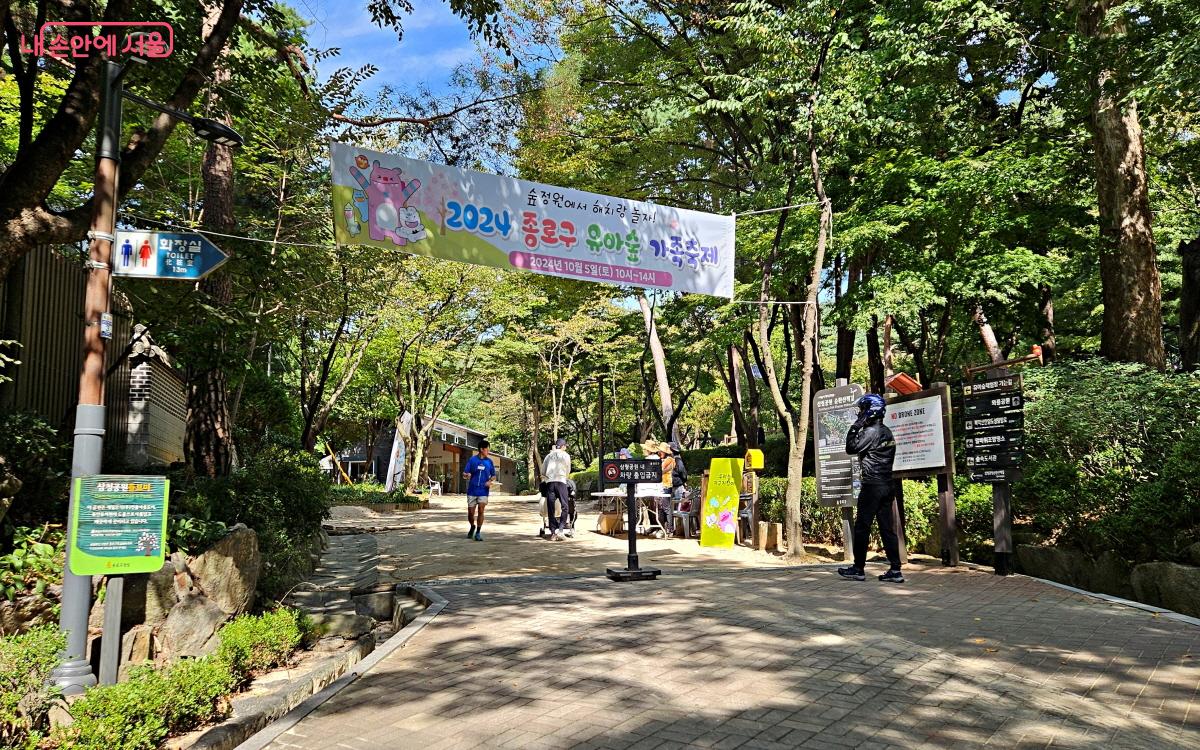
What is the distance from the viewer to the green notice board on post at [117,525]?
4340 millimetres

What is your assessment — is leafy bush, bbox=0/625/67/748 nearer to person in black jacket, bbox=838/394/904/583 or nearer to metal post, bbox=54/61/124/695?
metal post, bbox=54/61/124/695

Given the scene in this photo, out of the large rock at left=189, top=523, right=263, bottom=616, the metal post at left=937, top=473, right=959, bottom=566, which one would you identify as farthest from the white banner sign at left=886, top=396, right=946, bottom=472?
the large rock at left=189, top=523, right=263, bottom=616

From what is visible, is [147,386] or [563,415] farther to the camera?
[563,415]

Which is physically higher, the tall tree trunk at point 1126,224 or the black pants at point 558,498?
the tall tree trunk at point 1126,224

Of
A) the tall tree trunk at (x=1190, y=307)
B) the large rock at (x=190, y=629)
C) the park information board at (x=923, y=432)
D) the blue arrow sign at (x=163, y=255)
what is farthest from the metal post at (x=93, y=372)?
the tall tree trunk at (x=1190, y=307)

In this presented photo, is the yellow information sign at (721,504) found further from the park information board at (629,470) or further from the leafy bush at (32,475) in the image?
the leafy bush at (32,475)

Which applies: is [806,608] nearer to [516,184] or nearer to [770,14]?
[516,184]

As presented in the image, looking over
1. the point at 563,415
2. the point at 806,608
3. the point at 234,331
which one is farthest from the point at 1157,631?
the point at 563,415

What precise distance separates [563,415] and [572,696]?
36643 mm

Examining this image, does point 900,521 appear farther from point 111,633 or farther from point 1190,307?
point 111,633

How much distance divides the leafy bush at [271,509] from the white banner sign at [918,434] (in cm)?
658

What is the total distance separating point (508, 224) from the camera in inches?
344

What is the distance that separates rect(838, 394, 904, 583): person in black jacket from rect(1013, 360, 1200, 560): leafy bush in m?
1.97

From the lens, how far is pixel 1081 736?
3.62 metres
